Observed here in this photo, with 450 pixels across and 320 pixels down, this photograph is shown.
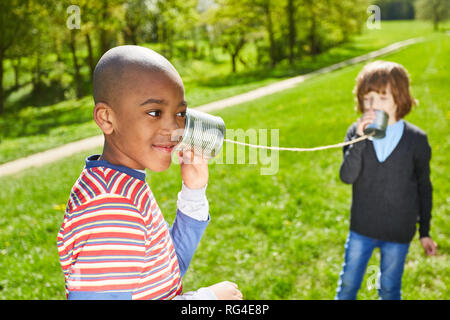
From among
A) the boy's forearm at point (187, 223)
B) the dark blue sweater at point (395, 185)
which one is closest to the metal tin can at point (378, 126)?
the dark blue sweater at point (395, 185)

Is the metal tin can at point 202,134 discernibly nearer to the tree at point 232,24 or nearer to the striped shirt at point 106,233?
the striped shirt at point 106,233

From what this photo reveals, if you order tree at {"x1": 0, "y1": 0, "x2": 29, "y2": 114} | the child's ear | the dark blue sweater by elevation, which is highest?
tree at {"x1": 0, "y1": 0, "x2": 29, "y2": 114}

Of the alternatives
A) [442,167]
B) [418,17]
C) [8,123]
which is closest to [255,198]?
[442,167]

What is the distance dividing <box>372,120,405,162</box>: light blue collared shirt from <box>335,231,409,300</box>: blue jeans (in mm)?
666

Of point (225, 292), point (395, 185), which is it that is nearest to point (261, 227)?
point (395, 185)

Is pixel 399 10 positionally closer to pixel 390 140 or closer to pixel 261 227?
pixel 261 227

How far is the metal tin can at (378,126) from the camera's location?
2340 millimetres

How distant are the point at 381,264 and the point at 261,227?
1.93 meters

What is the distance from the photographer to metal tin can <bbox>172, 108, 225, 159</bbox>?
1.23m

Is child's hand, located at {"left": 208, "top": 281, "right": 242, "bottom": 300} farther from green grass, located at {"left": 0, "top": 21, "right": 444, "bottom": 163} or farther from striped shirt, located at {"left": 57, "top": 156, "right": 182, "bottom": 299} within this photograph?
A: green grass, located at {"left": 0, "top": 21, "right": 444, "bottom": 163}

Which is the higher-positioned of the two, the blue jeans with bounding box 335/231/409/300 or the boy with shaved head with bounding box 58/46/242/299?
the boy with shaved head with bounding box 58/46/242/299

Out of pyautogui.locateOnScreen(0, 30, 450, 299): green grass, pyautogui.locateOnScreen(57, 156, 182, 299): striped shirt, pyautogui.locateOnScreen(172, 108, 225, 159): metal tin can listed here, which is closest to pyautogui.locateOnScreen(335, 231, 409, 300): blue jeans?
pyautogui.locateOnScreen(0, 30, 450, 299): green grass

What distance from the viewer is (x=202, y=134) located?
1.27 meters
